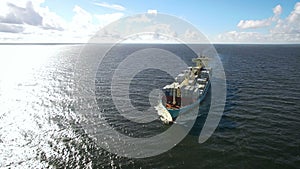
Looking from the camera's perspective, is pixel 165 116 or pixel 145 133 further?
pixel 165 116

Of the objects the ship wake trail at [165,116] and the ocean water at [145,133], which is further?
the ship wake trail at [165,116]

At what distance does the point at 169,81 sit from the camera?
9981 centimetres

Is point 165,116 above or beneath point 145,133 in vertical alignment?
above

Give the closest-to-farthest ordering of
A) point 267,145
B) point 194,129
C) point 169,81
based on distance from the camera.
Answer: point 267,145 → point 194,129 → point 169,81

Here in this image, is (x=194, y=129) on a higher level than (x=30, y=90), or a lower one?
lower

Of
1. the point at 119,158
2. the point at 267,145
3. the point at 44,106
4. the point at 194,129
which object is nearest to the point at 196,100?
the point at 194,129

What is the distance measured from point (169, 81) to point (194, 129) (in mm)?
50619

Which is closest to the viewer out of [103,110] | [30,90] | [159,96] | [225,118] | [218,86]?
→ [225,118]

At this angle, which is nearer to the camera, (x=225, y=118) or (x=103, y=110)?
(x=225, y=118)

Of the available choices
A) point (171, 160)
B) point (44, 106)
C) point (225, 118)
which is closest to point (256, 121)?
point (225, 118)

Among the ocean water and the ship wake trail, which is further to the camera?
the ship wake trail

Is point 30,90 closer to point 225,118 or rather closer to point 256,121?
point 225,118

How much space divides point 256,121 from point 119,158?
3670cm

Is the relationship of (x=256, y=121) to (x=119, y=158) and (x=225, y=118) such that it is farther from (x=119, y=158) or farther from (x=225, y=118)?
(x=119, y=158)
